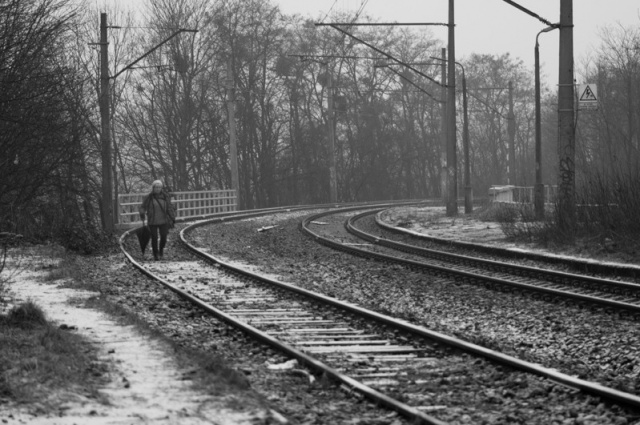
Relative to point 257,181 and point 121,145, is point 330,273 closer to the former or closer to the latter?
point 121,145

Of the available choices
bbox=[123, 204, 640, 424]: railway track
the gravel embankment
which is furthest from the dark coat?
bbox=[123, 204, 640, 424]: railway track

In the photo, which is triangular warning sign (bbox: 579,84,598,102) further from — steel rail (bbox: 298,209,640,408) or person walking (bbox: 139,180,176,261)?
steel rail (bbox: 298,209,640,408)

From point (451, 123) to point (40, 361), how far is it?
2861cm

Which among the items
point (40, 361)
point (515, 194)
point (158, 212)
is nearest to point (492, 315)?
point (40, 361)

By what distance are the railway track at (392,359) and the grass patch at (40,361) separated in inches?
70.3

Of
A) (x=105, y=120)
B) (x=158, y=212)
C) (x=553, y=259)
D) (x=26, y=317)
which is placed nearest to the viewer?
(x=26, y=317)

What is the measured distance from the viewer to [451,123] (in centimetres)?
3662

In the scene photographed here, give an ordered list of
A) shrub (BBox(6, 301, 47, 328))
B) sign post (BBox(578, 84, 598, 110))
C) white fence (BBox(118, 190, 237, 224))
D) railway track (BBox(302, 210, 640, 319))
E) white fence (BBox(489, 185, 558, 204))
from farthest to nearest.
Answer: white fence (BBox(489, 185, 558, 204)) → white fence (BBox(118, 190, 237, 224)) → sign post (BBox(578, 84, 598, 110)) → railway track (BBox(302, 210, 640, 319)) → shrub (BBox(6, 301, 47, 328))

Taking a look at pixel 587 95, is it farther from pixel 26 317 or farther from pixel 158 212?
pixel 26 317

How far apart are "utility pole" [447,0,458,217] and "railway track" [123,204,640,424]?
21491 mm

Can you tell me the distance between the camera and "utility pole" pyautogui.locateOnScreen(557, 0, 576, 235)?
2184 cm

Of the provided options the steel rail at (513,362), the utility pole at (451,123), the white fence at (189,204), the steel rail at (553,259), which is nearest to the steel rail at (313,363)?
the steel rail at (513,362)

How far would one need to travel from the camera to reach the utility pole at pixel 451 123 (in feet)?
116

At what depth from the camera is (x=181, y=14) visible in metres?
62.5
